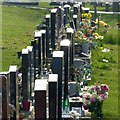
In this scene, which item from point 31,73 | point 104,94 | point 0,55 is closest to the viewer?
point 104,94

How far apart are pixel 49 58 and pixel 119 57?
12.4ft

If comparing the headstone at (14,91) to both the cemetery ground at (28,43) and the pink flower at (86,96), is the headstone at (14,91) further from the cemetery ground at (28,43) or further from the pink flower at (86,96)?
the cemetery ground at (28,43)

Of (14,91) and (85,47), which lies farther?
(85,47)

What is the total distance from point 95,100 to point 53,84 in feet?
4.43

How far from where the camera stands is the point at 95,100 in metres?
9.48

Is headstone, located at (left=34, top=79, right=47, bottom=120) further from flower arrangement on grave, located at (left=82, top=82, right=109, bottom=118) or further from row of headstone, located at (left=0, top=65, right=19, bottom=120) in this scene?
flower arrangement on grave, located at (left=82, top=82, right=109, bottom=118)

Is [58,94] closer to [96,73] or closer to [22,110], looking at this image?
[22,110]

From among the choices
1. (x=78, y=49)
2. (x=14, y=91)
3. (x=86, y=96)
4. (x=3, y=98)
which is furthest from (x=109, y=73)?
(x=3, y=98)

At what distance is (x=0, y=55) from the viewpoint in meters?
15.9

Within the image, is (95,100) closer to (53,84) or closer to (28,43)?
(53,84)

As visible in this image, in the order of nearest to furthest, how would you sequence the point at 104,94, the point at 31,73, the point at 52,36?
the point at 104,94 → the point at 31,73 → the point at 52,36

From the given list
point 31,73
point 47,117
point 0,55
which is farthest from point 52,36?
point 47,117

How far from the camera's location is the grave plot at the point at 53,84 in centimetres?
834

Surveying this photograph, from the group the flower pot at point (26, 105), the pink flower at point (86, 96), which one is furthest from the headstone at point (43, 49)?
the pink flower at point (86, 96)
